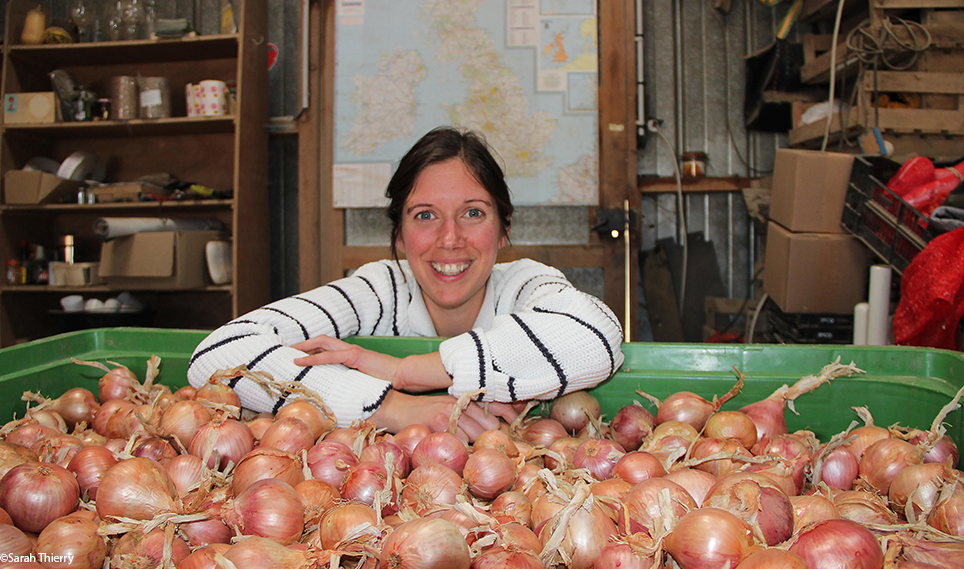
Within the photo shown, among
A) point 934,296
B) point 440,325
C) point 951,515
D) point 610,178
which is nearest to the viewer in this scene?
point 951,515

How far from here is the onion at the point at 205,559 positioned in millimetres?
459

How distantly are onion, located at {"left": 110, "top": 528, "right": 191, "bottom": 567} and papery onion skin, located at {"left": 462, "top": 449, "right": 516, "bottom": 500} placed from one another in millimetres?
285

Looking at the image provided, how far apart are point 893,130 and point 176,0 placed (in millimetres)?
3469

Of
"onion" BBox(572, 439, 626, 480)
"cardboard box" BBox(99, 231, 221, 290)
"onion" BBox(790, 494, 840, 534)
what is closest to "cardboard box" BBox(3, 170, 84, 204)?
"cardboard box" BBox(99, 231, 221, 290)

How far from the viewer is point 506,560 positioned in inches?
17.2

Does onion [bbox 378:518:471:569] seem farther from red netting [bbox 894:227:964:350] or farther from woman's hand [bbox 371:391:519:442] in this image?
red netting [bbox 894:227:964:350]

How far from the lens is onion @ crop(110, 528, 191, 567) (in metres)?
0.49

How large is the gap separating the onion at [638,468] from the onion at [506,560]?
0.69 ft

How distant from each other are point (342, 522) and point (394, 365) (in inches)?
17.5

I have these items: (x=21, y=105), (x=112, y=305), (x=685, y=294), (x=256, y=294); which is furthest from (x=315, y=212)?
(x=685, y=294)

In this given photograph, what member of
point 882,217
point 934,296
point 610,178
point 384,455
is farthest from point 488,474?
point 610,178

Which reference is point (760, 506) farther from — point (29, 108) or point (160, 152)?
point (29, 108)

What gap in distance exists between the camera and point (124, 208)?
113 inches

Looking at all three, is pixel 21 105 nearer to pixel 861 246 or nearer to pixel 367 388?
pixel 367 388
